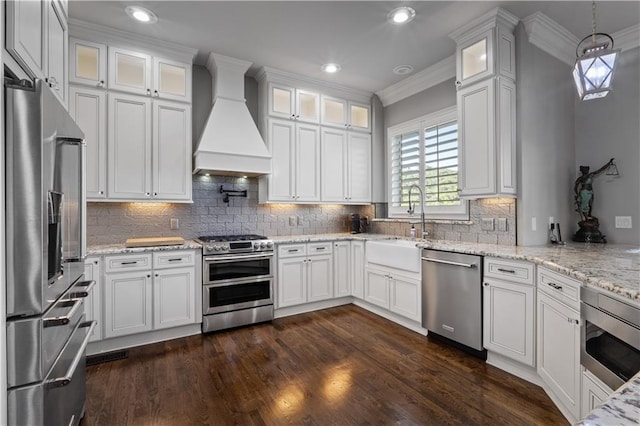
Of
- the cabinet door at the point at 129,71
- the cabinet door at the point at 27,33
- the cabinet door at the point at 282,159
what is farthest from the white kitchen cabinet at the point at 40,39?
the cabinet door at the point at 282,159

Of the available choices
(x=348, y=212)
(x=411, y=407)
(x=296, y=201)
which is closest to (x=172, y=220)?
(x=296, y=201)

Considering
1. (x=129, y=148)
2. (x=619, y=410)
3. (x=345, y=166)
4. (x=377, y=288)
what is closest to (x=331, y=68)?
(x=345, y=166)

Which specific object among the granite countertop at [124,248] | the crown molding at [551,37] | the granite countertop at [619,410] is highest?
the crown molding at [551,37]

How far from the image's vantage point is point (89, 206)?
128 inches

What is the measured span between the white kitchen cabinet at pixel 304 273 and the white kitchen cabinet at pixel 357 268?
304 mm

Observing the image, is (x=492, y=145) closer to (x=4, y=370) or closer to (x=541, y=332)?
(x=541, y=332)

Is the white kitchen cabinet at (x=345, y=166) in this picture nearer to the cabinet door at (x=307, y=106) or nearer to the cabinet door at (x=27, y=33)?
the cabinet door at (x=307, y=106)

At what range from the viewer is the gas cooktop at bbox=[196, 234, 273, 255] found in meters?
3.27

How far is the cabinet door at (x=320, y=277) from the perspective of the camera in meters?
3.92

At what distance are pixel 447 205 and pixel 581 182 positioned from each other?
1274mm

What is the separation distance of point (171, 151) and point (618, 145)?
4.49 metres

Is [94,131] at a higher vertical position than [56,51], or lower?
lower

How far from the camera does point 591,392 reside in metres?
1.57

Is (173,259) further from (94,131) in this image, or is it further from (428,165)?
(428,165)
